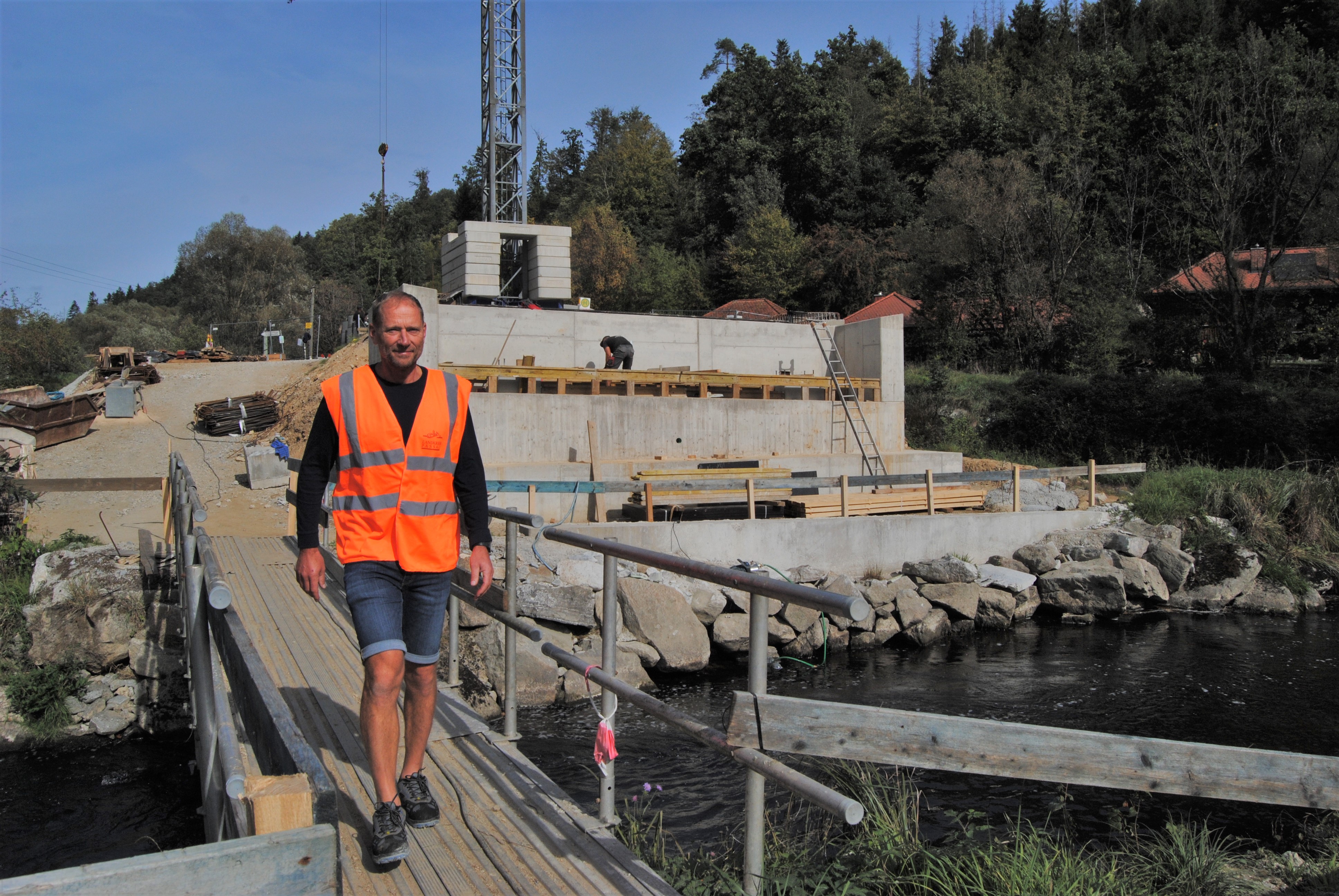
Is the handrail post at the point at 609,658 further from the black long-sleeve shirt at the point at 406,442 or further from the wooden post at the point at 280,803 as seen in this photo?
the wooden post at the point at 280,803

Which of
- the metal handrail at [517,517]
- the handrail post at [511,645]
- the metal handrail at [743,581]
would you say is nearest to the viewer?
the metal handrail at [743,581]

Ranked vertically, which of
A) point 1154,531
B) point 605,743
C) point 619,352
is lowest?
point 1154,531

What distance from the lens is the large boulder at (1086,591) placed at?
1491cm

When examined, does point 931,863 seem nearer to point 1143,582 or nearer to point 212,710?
point 212,710

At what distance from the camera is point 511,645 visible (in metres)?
4.34

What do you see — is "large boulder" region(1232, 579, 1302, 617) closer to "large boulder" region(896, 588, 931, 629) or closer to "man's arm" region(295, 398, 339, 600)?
"large boulder" region(896, 588, 931, 629)

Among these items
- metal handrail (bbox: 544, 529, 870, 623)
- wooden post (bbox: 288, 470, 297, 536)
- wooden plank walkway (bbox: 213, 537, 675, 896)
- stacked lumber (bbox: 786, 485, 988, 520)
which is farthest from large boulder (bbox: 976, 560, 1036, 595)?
metal handrail (bbox: 544, 529, 870, 623)

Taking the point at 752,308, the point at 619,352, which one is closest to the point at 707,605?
the point at 619,352

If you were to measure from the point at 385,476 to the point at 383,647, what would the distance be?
584mm

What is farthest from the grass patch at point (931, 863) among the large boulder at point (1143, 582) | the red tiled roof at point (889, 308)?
the red tiled roof at point (889, 308)

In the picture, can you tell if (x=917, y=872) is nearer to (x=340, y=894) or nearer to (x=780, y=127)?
(x=340, y=894)

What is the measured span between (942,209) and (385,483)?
37.8 metres

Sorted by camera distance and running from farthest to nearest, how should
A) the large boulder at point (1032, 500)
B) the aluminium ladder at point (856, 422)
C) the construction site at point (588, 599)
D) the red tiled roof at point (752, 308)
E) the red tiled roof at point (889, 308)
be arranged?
1. the red tiled roof at point (889, 308)
2. the red tiled roof at point (752, 308)
3. the aluminium ladder at point (856, 422)
4. the large boulder at point (1032, 500)
5. the construction site at point (588, 599)

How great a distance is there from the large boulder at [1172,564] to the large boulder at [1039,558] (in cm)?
174
